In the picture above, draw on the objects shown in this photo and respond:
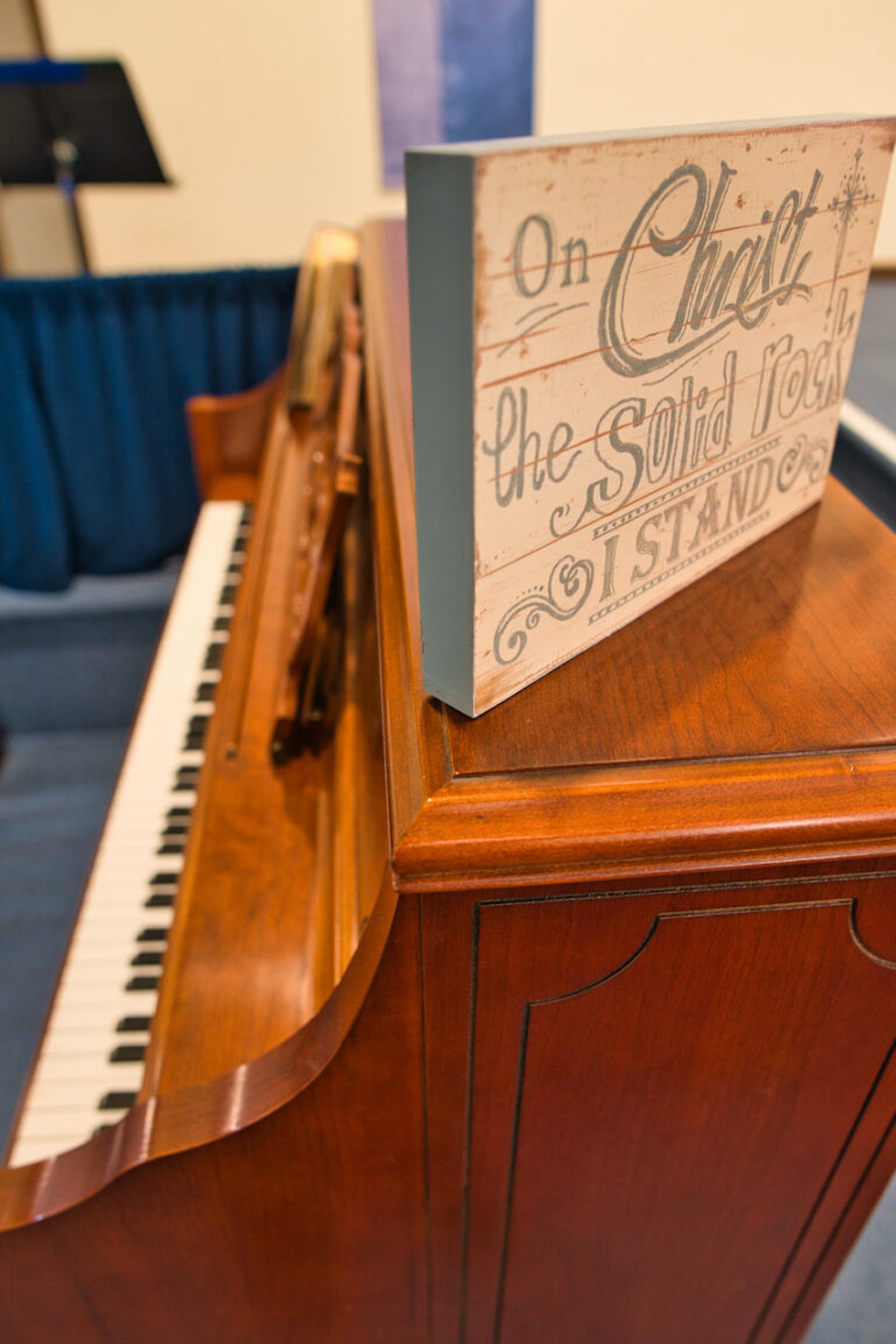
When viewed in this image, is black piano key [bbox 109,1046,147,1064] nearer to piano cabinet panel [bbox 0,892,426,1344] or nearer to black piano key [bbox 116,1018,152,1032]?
black piano key [bbox 116,1018,152,1032]

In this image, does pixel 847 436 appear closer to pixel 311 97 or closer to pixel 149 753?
pixel 149 753

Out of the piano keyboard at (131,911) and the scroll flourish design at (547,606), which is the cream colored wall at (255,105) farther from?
the scroll flourish design at (547,606)

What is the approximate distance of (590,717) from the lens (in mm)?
541

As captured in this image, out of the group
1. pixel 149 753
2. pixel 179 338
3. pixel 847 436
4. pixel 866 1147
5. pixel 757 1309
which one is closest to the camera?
pixel 866 1147

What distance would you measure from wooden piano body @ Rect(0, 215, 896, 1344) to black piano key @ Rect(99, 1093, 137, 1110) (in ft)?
0.72

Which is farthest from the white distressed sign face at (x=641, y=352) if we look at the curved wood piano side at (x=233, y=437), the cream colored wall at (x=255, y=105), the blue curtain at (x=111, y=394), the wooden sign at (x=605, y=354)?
the blue curtain at (x=111, y=394)

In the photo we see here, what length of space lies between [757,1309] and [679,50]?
153cm

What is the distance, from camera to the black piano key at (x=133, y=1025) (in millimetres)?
1119

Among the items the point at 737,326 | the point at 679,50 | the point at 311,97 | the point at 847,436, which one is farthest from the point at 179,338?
the point at 737,326

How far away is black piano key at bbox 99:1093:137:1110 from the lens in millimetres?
1036

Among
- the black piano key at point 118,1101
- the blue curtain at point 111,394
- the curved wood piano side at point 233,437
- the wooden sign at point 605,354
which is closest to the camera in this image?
the wooden sign at point 605,354

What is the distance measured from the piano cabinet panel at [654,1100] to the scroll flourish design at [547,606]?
0.56ft

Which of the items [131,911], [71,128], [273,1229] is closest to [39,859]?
[131,911]

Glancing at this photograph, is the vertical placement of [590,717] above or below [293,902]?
above
